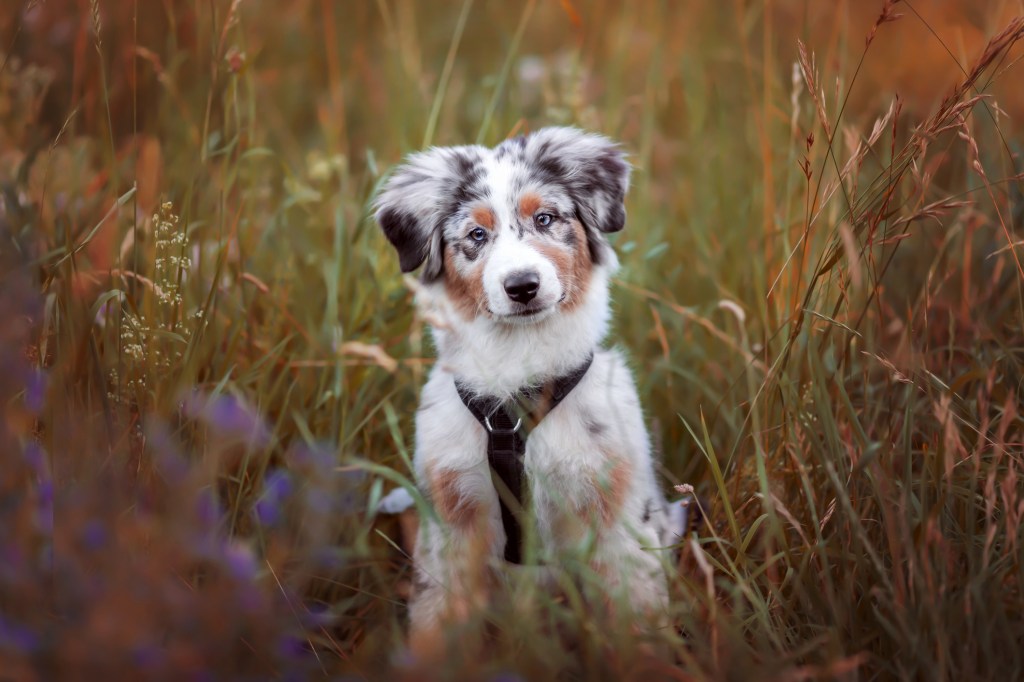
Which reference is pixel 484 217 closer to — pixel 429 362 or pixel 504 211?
pixel 504 211

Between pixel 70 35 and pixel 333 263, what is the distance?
2.10 m

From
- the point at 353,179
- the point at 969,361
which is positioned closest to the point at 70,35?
the point at 353,179

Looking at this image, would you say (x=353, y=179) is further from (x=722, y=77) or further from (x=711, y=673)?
(x=711, y=673)

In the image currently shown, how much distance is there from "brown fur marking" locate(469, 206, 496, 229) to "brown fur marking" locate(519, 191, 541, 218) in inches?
4.3

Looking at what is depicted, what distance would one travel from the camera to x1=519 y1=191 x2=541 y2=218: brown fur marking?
299 cm

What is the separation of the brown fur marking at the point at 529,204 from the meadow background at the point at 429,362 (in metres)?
0.67

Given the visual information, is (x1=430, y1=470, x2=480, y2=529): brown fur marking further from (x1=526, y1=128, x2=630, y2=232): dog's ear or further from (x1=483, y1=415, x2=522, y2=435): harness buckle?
(x1=526, y1=128, x2=630, y2=232): dog's ear

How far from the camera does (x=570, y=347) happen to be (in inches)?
118

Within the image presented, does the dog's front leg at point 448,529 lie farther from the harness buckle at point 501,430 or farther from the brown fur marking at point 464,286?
the brown fur marking at point 464,286

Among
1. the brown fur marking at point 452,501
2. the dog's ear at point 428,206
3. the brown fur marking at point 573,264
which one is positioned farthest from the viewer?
the dog's ear at point 428,206

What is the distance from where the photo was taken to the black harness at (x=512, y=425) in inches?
106

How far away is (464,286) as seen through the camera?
10.2ft

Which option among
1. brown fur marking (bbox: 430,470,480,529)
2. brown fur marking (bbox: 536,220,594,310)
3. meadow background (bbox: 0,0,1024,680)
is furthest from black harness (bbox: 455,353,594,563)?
meadow background (bbox: 0,0,1024,680)

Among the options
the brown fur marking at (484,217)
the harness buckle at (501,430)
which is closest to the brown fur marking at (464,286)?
the brown fur marking at (484,217)
